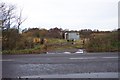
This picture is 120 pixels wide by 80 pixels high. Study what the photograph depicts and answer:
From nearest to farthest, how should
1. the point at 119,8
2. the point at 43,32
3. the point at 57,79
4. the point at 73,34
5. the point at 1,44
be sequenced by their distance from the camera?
1. the point at 57,79
2. the point at 119,8
3. the point at 1,44
4. the point at 43,32
5. the point at 73,34

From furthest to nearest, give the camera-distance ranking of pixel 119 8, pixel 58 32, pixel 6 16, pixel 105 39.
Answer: pixel 58 32 < pixel 105 39 < pixel 6 16 < pixel 119 8

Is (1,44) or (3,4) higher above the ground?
(3,4)

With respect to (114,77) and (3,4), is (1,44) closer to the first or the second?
(3,4)

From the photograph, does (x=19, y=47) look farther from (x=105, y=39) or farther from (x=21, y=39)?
(x=105, y=39)

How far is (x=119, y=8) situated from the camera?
2148 centimetres

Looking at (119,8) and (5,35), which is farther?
(5,35)

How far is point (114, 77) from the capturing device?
10.5 m

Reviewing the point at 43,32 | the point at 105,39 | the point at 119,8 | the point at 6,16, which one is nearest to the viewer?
the point at 119,8

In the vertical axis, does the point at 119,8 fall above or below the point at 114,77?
above

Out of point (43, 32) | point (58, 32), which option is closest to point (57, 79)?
point (43, 32)

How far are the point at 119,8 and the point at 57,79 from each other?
12624 millimetres

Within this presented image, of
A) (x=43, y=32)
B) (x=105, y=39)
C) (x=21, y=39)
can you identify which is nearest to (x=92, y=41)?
(x=105, y=39)

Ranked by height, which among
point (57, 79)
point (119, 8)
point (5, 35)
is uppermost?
point (119, 8)

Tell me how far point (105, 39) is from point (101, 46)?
1.99m
